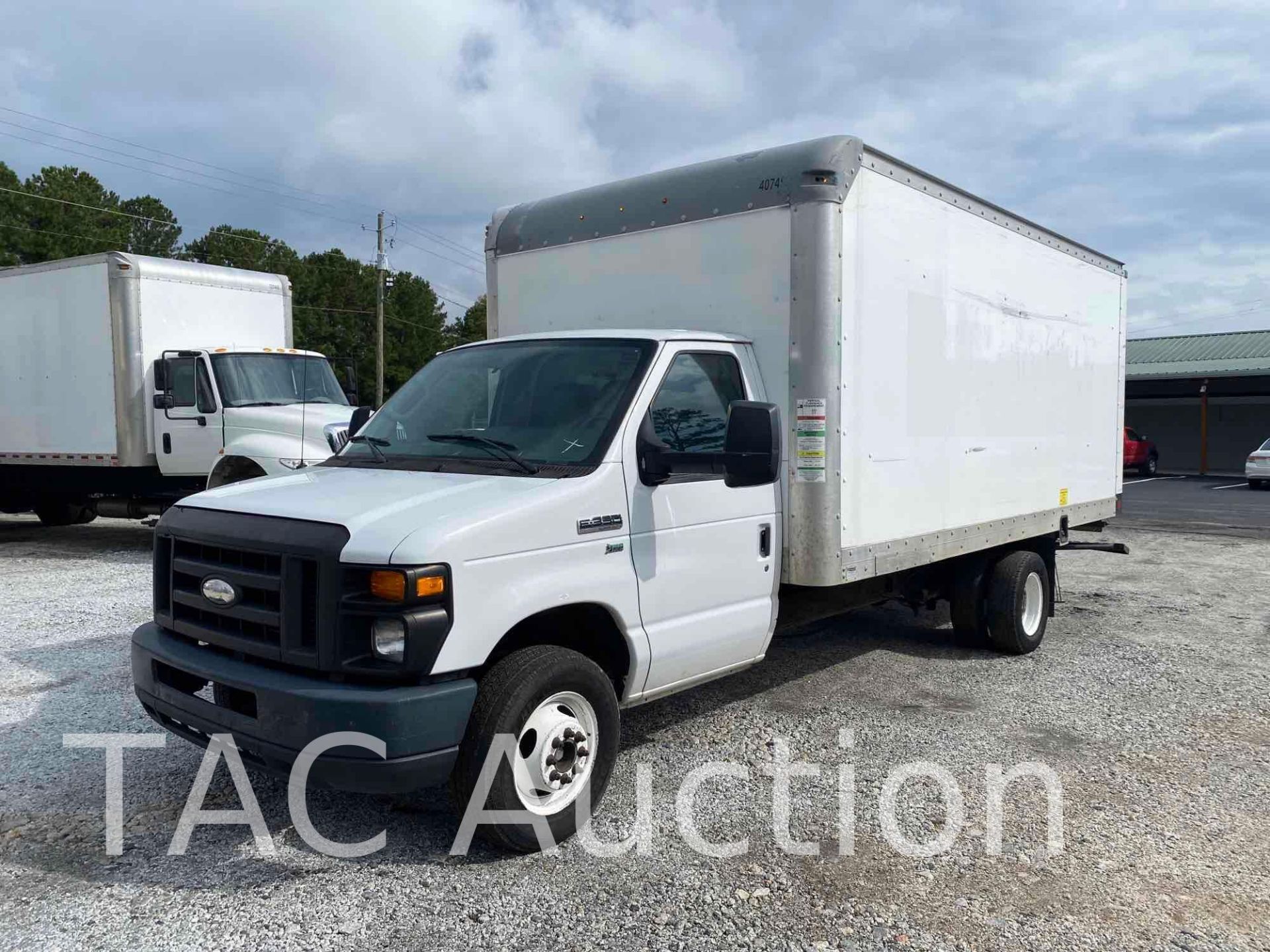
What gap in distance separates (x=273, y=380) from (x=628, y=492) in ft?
29.9

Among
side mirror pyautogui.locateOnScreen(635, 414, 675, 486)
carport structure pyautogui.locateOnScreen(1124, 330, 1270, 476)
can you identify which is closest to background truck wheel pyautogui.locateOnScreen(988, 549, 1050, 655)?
side mirror pyautogui.locateOnScreen(635, 414, 675, 486)

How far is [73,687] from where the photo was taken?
6.40 m

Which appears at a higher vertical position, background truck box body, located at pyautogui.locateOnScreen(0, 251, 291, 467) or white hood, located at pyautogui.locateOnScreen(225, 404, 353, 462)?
background truck box body, located at pyautogui.locateOnScreen(0, 251, 291, 467)

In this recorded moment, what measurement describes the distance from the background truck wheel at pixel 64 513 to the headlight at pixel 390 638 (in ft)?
42.6

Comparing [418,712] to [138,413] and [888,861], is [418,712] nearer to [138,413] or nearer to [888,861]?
[888,861]

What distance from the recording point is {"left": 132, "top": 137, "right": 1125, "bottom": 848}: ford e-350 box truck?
3.68 meters

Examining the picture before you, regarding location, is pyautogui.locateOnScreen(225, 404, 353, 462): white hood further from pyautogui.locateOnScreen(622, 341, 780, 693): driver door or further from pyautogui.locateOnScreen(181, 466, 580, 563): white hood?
pyautogui.locateOnScreen(622, 341, 780, 693): driver door

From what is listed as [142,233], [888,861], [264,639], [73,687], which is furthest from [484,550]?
[142,233]

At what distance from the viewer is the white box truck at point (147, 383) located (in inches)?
461

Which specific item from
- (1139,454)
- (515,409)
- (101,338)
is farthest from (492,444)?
(1139,454)

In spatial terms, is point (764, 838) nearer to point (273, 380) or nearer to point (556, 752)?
point (556, 752)

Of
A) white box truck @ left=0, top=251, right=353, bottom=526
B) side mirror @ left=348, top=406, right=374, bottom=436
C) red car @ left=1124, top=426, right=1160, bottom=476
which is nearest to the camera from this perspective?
side mirror @ left=348, top=406, right=374, bottom=436

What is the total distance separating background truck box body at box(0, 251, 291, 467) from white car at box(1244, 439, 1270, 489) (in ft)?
84.1

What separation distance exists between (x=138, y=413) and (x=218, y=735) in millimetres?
9426
